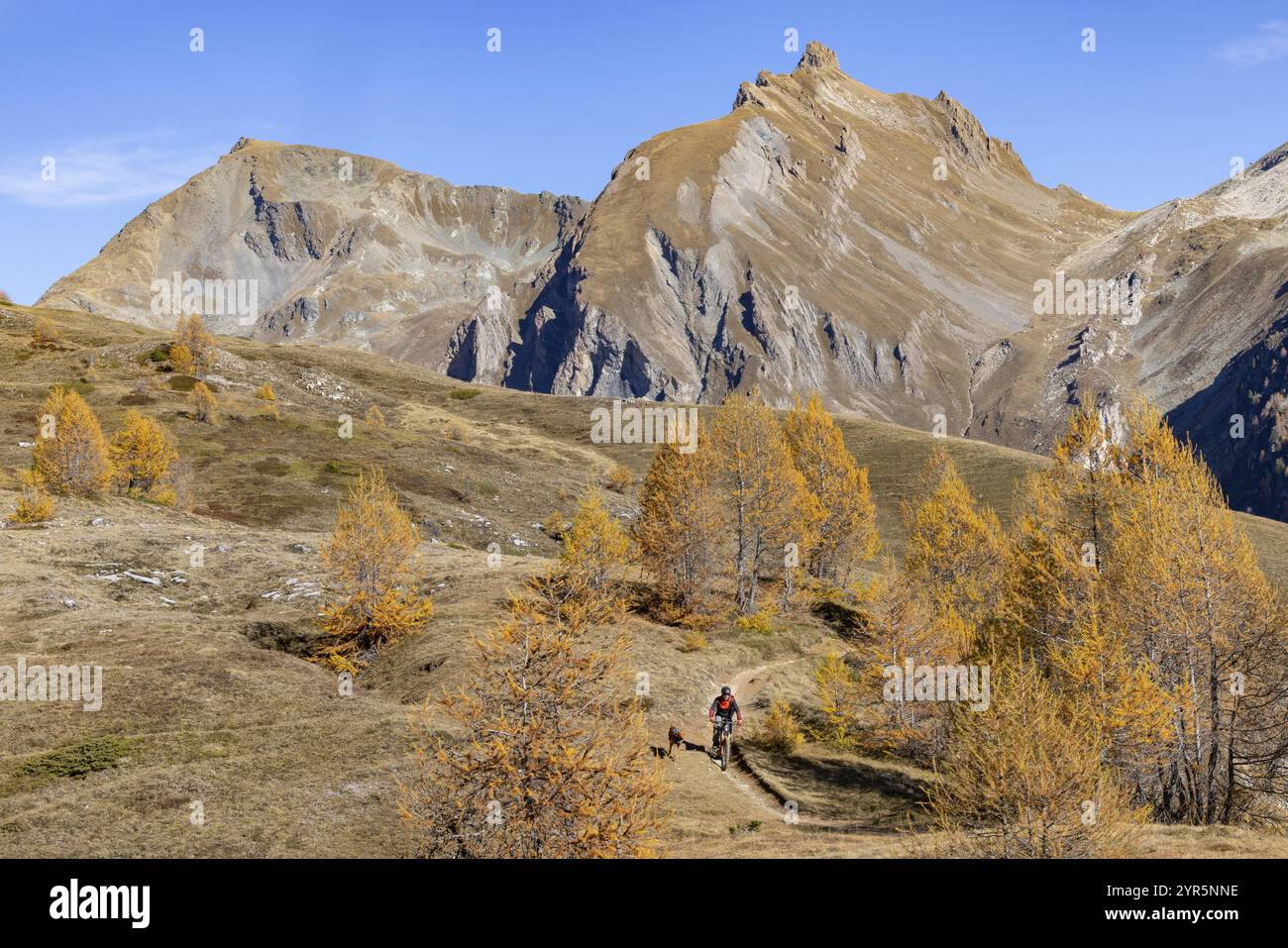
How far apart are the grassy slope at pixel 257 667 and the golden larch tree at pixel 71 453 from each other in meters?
2.47

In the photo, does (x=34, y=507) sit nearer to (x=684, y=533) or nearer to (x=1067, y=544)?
(x=684, y=533)

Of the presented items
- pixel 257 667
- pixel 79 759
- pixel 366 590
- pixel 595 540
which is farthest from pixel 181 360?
pixel 79 759

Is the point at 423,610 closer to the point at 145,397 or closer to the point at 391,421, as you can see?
the point at 145,397

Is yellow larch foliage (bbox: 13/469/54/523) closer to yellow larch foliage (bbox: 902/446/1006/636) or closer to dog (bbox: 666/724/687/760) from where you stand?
dog (bbox: 666/724/687/760)

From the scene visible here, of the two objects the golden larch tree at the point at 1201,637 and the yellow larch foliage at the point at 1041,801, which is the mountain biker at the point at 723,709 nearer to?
the yellow larch foliage at the point at 1041,801

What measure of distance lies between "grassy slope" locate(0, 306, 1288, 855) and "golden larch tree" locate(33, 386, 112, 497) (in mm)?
2470

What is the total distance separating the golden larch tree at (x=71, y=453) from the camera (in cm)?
6069

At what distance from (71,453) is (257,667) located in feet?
127

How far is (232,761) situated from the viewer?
80.5 ft

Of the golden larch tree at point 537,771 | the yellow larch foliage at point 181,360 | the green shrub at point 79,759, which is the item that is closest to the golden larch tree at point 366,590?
the green shrub at point 79,759

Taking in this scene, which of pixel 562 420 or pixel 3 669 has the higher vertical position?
pixel 562 420

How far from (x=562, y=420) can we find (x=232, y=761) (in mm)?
141253

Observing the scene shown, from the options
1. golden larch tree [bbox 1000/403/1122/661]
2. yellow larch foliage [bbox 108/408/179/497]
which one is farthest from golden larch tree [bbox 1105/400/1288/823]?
yellow larch foliage [bbox 108/408/179/497]
